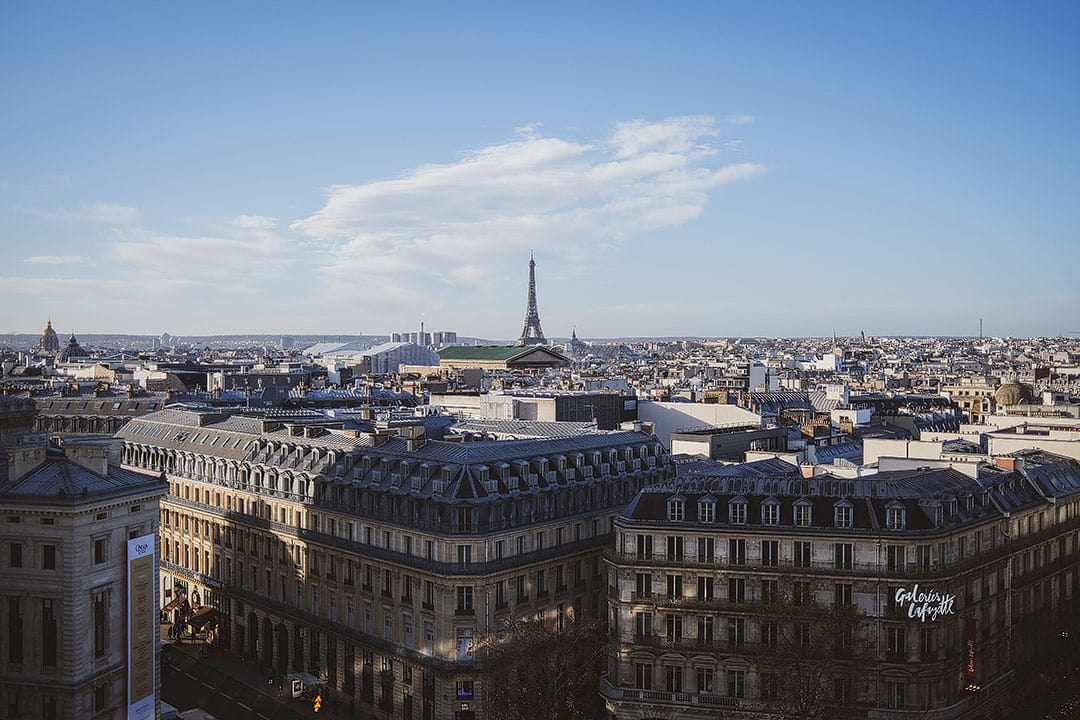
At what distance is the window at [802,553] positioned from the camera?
217 ft

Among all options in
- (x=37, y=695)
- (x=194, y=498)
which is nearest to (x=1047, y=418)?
(x=194, y=498)

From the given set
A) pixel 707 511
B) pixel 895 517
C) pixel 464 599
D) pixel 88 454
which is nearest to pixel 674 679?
pixel 707 511

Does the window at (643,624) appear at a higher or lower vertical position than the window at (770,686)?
higher

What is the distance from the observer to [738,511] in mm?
67312

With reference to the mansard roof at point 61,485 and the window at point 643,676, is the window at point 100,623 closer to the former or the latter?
the mansard roof at point 61,485

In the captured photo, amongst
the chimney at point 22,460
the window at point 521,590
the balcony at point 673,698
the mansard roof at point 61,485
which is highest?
the chimney at point 22,460

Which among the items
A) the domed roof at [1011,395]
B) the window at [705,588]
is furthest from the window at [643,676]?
the domed roof at [1011,395]

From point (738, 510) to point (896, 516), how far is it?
9.71m

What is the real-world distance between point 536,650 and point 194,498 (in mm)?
46083

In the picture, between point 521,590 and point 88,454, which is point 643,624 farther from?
point 88,454

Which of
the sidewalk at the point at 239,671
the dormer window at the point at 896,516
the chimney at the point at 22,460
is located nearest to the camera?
the chimney at the point at 22,460

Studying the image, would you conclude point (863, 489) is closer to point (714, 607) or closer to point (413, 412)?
point (714, 607)

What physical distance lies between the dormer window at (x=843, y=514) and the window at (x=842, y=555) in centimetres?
124

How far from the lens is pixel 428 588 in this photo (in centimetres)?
7238
